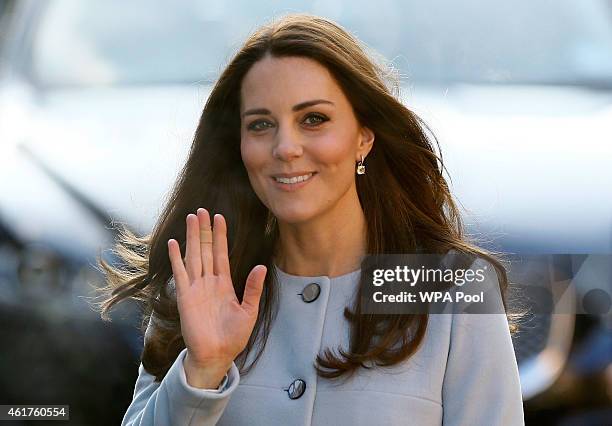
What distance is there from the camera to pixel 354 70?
1.76m

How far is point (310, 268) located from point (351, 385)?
0.63ft

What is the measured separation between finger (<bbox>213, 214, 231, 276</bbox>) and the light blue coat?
0.11m

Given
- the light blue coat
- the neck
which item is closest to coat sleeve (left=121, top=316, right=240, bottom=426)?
the light blue coat

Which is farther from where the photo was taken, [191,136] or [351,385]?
[191,136]

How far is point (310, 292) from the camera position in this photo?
5.98 ft

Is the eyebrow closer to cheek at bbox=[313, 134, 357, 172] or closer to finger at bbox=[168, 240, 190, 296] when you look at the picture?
cheek at bbox=[313, 134, 357, 172]

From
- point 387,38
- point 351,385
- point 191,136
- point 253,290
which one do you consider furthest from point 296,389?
point 387,38

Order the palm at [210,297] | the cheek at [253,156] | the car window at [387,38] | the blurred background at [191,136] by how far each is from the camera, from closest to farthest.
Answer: the palm at [210,297] < the cheek at [253,156] < the blurred background at [191,136] < the car window at [387,38]

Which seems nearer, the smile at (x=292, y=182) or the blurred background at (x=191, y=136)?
the smile at (x=292, y=182)

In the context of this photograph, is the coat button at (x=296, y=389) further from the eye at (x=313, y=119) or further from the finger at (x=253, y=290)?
the eye at (x=313, y=119)

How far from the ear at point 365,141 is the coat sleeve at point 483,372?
0.23 m

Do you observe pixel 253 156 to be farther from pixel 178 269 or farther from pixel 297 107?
pixel 178 269

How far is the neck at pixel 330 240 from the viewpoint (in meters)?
1.80

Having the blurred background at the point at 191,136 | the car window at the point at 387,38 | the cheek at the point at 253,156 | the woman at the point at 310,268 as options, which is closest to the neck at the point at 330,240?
the woman at the point at 310,268
